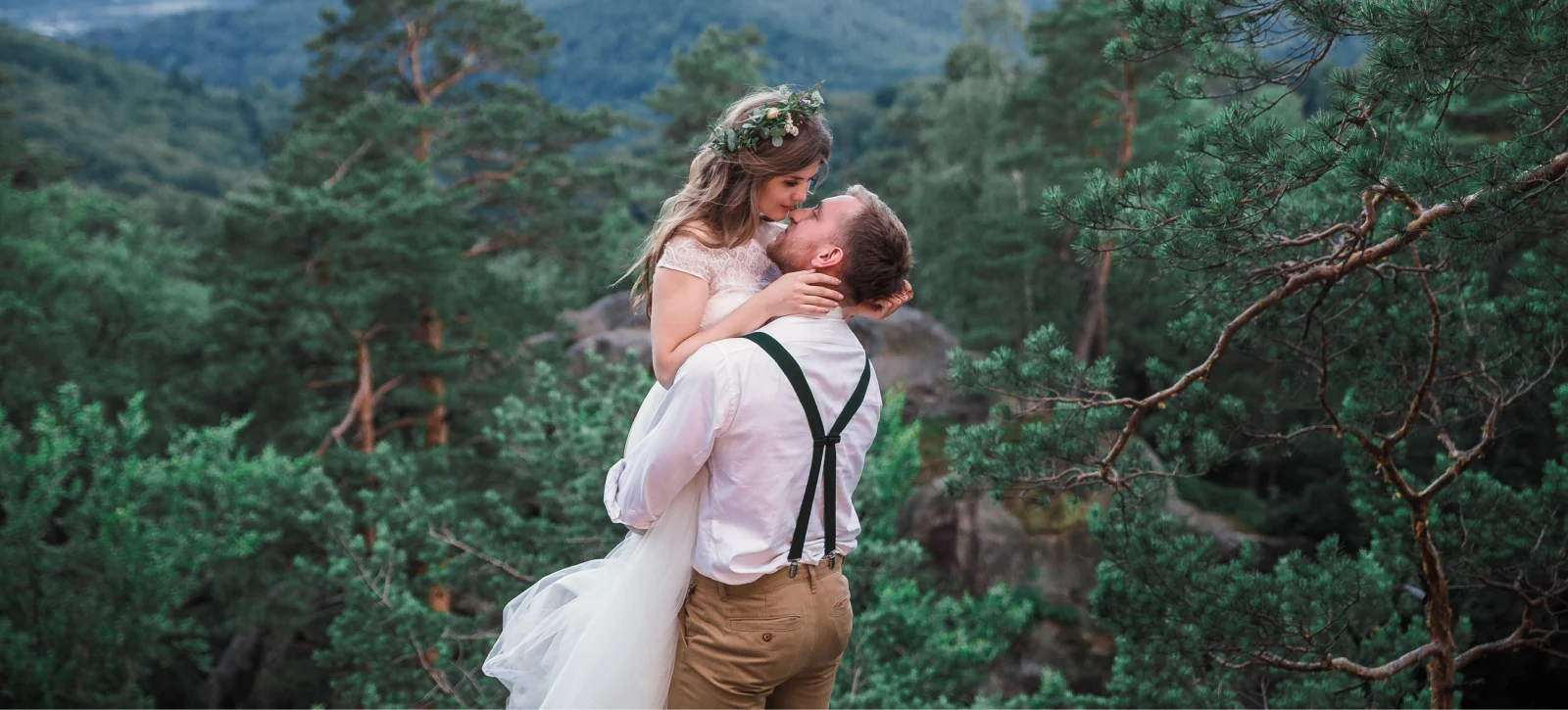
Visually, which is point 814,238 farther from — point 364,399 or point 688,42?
point 688,42

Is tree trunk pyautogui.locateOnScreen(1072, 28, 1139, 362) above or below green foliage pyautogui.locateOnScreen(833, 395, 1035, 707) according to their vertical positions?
above

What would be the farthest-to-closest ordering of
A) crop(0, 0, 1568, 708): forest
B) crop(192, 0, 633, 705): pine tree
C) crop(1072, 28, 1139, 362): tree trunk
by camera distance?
crop(1072, 28, 1139, 362): tree trunk
crop(192, 0, 633, 705): pine tree
crop(0, 0, 1568, 708): forest

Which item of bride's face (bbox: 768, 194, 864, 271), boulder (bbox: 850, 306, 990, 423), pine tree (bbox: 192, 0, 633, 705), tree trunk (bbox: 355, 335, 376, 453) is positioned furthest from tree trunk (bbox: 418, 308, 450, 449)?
bride's face (bbox: 768, 194, 864, 271)

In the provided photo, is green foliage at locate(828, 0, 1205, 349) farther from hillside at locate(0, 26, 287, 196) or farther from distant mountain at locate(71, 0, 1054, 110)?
hillside at locate(0, 26, 287, 196)

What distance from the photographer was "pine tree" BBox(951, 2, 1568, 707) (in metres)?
2.63

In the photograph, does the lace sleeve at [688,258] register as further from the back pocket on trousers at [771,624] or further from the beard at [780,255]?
the back pocket on trousers at [771,624]

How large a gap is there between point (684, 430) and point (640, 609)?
422mm

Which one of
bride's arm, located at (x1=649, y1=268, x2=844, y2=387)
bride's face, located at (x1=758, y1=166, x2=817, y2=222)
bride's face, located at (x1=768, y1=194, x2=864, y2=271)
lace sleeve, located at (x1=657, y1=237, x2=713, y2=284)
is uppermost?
bride's face, located at (x1=758, y1=166, x2=817, y2=222)

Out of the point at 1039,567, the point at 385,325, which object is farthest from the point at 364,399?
the point at 1039,567

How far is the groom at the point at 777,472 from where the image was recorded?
6.51 ft

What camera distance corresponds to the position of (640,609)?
2141 millimetres

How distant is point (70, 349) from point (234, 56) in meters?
96.2

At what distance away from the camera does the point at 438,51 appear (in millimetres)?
16984

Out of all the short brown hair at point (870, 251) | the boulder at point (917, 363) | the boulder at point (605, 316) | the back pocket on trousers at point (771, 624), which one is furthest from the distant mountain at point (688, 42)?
the back pocket on trousers at point (771, 624)
